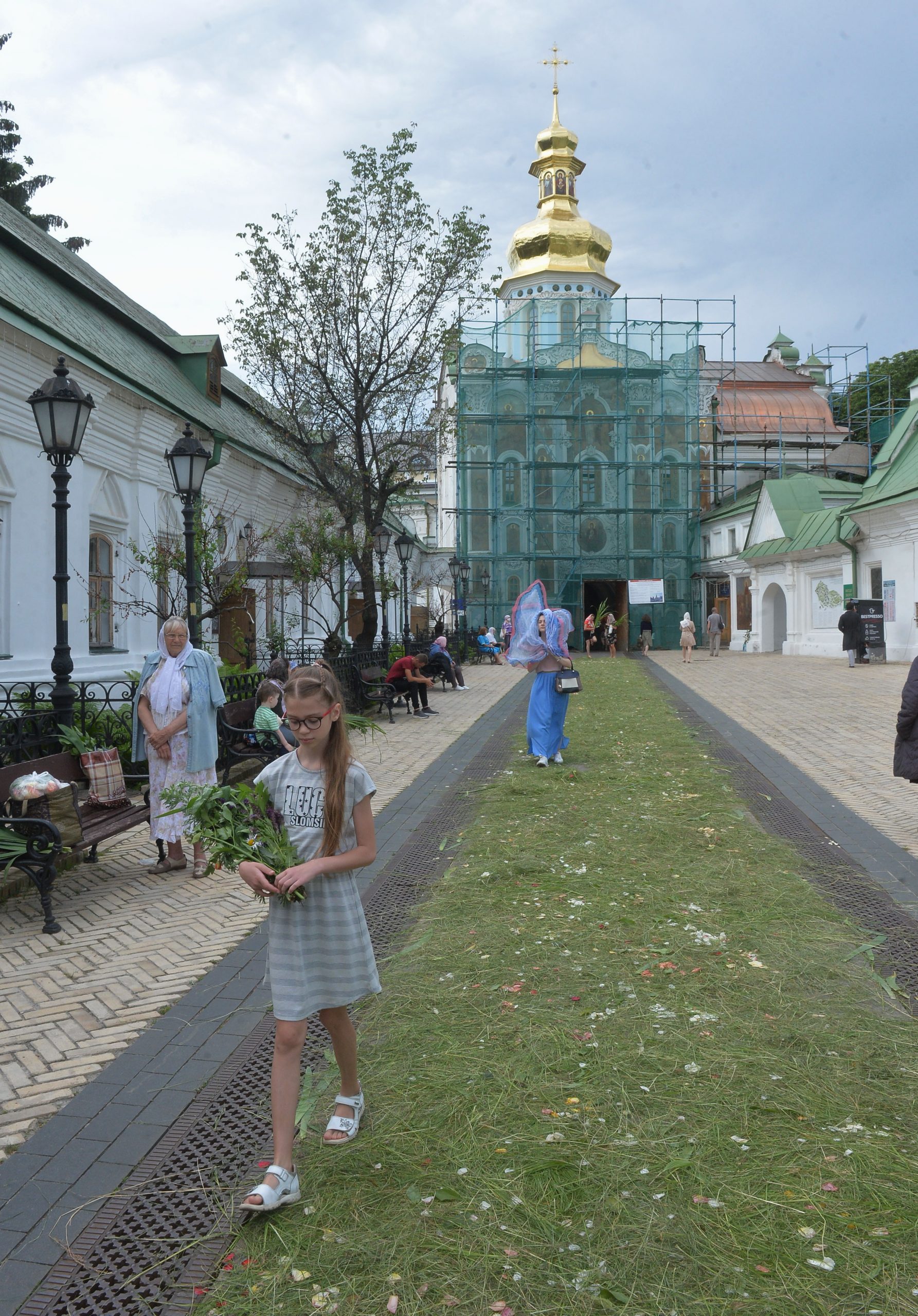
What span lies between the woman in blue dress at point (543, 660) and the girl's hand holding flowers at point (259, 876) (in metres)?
8.03

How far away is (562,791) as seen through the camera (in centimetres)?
979

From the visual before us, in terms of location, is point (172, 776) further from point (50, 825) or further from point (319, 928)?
point (319, 928)

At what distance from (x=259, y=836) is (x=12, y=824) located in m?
3.79

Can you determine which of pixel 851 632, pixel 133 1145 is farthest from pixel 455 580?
pixel 133 1145

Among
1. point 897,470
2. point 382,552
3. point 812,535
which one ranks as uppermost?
point 897,470

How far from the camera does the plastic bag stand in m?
6.25

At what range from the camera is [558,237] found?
50.3 m

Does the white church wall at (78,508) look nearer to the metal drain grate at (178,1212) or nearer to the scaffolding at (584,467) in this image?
the metal drain grate at (178,1212)

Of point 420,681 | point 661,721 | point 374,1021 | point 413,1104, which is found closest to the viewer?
point 413,1104

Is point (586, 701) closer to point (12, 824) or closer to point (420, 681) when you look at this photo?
point (420, 681)

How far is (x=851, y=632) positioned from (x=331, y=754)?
2647 centimetres

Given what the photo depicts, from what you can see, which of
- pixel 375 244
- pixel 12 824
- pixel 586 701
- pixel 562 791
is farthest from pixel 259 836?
pixel 375 244

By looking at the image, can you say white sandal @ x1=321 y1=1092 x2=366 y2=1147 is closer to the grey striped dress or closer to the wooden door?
the grey striped dress

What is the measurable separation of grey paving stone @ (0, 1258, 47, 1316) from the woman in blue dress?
8595 millimetres
